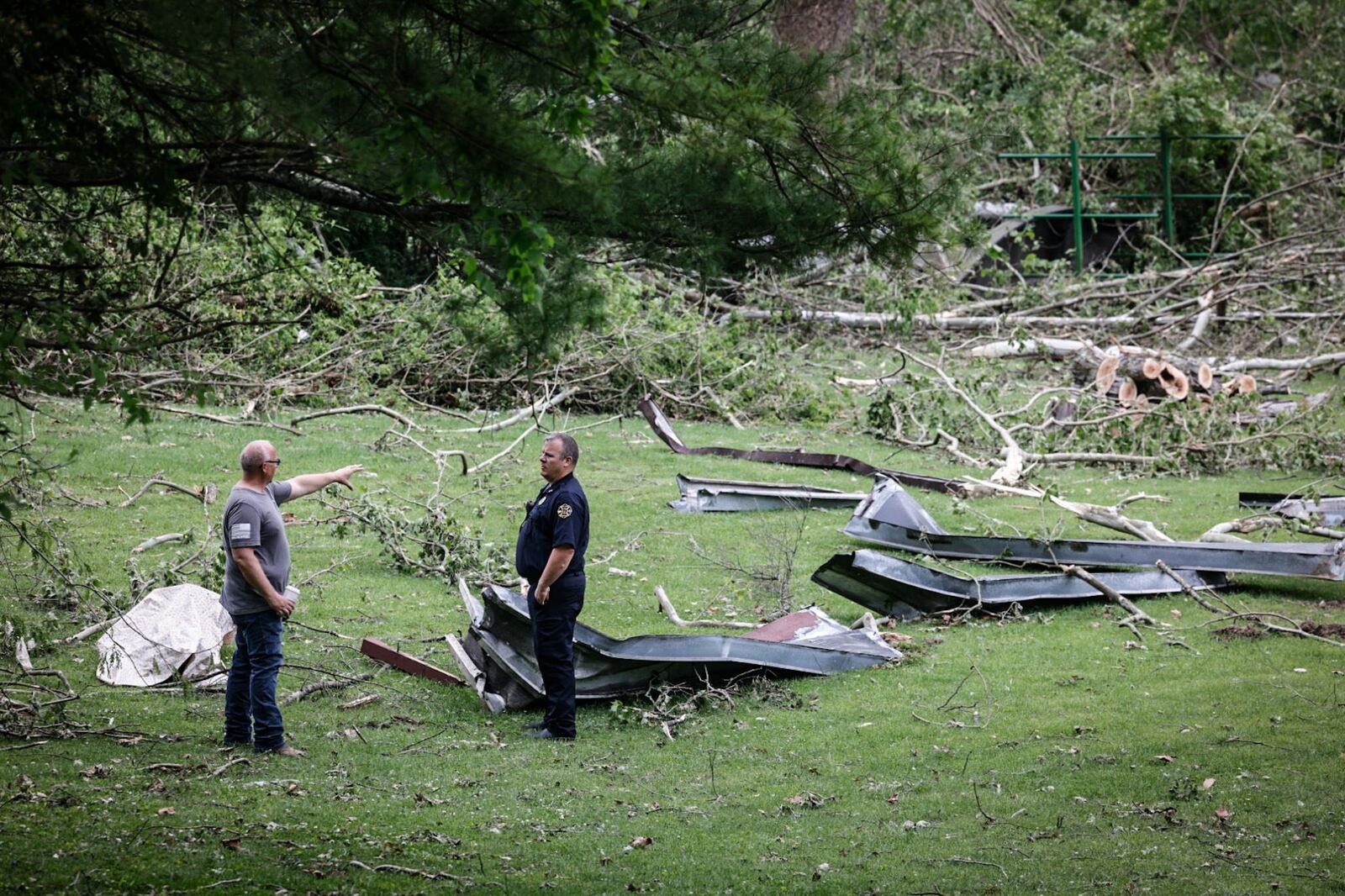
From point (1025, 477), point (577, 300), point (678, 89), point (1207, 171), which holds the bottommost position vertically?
point (1025, 477)

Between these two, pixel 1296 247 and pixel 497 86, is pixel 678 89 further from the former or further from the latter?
pixel 1296 247

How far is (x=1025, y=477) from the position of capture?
611 inches

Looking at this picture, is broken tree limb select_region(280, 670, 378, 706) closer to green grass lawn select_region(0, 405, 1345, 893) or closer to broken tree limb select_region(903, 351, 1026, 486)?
green grass lawn select_region(0, 405, 1345, 893)

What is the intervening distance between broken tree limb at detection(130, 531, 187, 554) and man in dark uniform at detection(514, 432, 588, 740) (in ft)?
15.1

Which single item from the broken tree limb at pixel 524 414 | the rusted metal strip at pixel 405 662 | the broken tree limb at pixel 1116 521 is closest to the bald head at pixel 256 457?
the rusted metal strip at pixel 405 662

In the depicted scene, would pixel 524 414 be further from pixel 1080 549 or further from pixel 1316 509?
pixel 1316 509

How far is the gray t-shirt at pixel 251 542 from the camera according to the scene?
7.21 meters

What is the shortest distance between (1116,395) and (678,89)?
47.6 feet

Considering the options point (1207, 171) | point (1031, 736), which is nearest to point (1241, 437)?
point (1031, 736)

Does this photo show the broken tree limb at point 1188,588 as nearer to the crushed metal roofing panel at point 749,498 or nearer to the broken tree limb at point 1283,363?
the crushed metal roofing panel at point 749,498

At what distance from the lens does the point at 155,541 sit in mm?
11516

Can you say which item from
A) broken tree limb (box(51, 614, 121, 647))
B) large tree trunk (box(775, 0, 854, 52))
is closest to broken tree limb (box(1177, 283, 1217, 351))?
large tree trunk (box(775, 0, 854, 52))

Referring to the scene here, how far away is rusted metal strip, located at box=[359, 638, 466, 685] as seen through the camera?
9164 mm

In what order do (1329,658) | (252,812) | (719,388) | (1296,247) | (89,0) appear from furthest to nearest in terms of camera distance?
(1296,247) < (719,388) < (1329,658) < (252,812) < (89,0)
